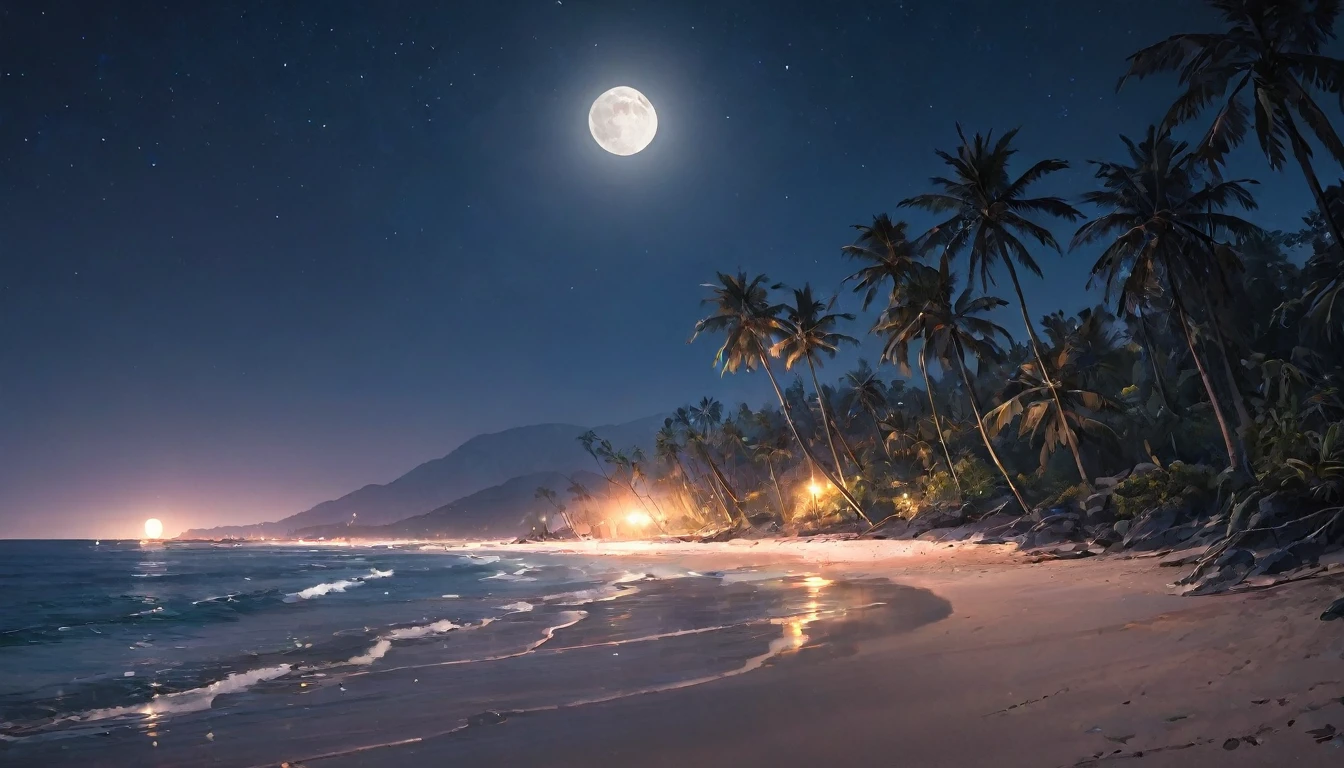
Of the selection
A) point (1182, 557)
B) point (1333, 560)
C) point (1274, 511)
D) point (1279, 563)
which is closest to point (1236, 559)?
point (1279, 563)

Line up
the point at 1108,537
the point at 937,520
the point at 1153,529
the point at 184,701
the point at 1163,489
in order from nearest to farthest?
the point at 184,701 < the point at 1153,529 < the point at 1108,537 < the point at 1163,489 < the point at 937,520

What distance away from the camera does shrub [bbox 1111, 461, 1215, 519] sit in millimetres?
16859

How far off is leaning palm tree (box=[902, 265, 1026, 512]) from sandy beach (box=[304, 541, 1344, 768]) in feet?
68.9

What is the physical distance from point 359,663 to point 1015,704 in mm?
9202

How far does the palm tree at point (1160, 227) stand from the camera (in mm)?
20625

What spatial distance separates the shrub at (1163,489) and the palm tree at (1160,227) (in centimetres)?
218

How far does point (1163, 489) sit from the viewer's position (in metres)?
18.2

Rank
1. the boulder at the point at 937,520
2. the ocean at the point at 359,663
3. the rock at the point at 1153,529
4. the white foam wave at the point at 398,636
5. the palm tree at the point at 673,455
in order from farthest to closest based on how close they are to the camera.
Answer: the palm tree at the point at 673,455, the boulder at the point at 937,520, the rock at the point at 1153,529, the white foam wave at the point at 398,636, the ocean at the point at 359,663

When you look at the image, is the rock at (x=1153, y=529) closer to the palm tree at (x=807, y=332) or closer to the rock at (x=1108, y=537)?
the rock at (x=1108, y=537)

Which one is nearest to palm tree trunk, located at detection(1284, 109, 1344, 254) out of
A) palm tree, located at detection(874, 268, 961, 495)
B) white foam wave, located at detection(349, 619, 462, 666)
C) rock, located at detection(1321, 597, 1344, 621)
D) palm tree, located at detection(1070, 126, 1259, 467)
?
palm tree, located at detection(1070, 126, 1259, 467)

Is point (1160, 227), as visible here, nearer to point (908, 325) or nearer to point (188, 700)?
point (908, 325)

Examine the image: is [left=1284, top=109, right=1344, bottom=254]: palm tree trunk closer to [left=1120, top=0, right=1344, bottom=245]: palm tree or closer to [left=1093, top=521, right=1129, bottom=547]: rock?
[left=1120, top=0, right=1344, bottom=245]: palm tree

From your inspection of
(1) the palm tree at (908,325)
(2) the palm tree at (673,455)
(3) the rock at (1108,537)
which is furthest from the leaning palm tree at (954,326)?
(2) the palm tree at (673,455)

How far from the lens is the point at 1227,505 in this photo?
14.5 m
